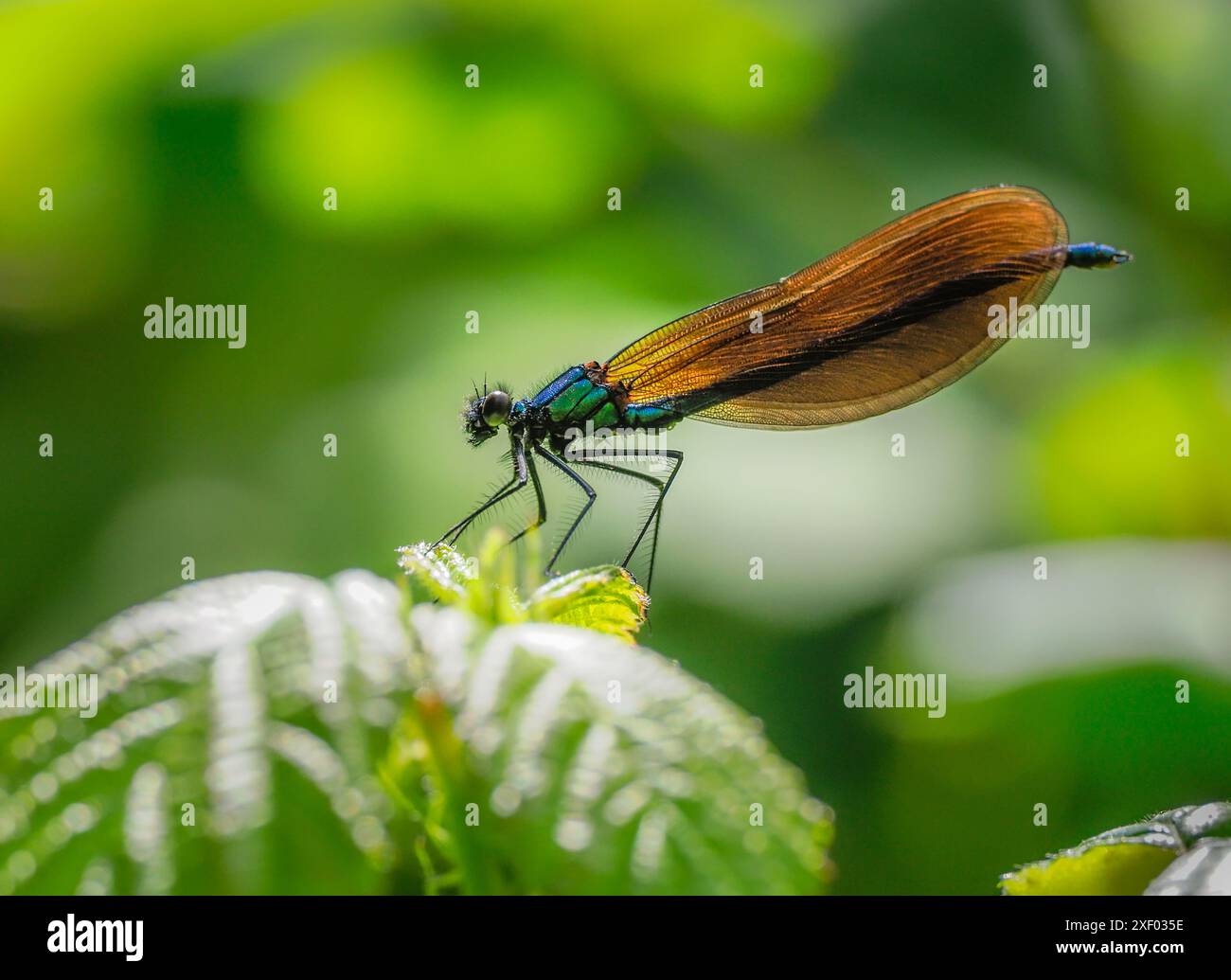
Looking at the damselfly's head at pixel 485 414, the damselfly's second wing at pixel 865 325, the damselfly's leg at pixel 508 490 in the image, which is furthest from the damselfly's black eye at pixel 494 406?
the damselfly's second wing at pixel 865 325

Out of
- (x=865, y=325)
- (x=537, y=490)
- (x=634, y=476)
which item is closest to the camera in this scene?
(x=537, y=490)

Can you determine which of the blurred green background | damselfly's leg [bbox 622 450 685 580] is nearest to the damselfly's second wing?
damselfly's leg [bbox 622 450 685 580]

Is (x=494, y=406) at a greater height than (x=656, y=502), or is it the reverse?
(x=494, y=406)

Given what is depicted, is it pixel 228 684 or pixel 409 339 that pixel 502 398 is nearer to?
pixel 409 339

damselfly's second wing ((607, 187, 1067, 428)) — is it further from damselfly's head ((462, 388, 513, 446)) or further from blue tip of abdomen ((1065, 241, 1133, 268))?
damselfly's head ((462, 388, 513, 446))

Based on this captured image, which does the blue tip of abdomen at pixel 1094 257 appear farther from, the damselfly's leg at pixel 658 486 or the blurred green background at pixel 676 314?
the damselfly's leg at pixel 658 486

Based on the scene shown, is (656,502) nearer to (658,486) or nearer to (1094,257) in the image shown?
(658,486)

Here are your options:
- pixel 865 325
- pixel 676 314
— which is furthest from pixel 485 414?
pixel 676 314
